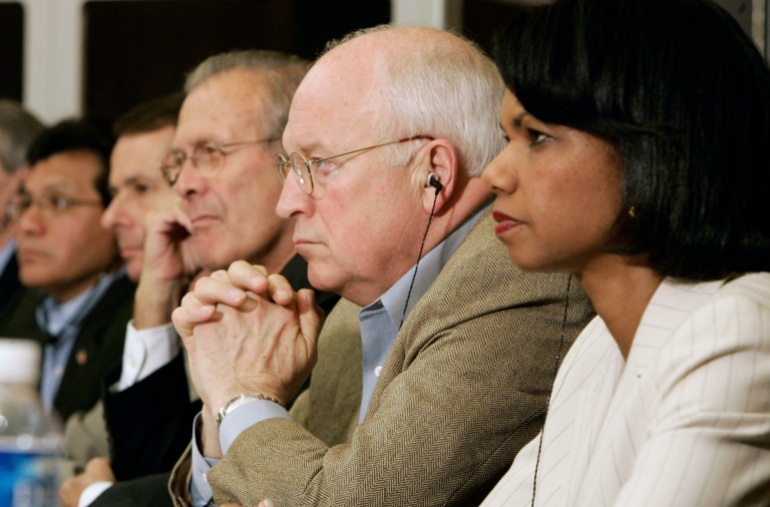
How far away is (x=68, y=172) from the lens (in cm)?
459

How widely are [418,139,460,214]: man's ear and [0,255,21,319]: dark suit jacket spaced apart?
356 centimetres

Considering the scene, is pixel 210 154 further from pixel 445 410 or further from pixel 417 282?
pixel 445 410

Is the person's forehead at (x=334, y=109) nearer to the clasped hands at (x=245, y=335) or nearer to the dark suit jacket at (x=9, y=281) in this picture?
the clasped hands at (x=245, y=335)

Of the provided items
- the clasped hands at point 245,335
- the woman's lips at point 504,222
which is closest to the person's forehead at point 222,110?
the clasped hands at point 245,335

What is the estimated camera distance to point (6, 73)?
537cm

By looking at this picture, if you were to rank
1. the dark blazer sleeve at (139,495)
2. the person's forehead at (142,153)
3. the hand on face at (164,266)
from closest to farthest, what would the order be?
the dark blazer sleeve at (139,495) → the hand on face at (164,266) → the person's forehead at (142,153)

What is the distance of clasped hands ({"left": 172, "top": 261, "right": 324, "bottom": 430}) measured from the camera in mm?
2047

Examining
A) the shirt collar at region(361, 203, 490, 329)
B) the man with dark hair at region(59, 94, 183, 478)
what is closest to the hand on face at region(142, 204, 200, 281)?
the man with dark hair at region(59, 94, 183, 478)

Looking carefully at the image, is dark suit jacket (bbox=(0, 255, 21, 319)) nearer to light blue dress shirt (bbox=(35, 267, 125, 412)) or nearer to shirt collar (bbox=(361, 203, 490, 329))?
light blue dress shirt (bbox=(35, 267, 125, 412))

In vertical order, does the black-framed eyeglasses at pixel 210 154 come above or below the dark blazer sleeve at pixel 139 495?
above

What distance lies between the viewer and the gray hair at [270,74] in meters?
3.10

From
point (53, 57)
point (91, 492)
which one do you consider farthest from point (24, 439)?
point (53, 57)

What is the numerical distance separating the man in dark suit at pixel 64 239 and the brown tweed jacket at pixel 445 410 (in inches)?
100

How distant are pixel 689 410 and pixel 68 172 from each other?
3730 millimetres
